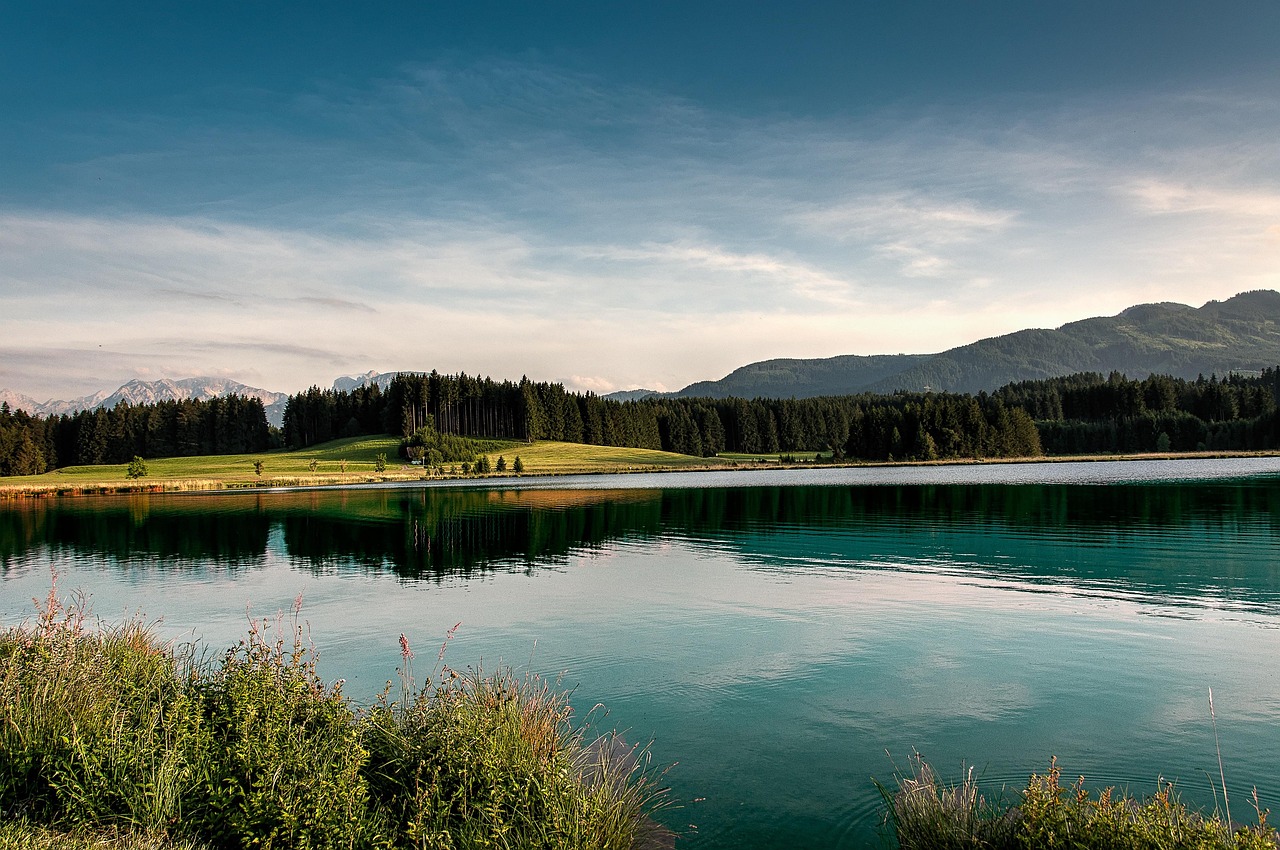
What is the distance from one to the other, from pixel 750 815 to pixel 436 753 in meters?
4.35

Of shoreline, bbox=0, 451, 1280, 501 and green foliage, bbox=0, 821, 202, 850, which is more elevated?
green foliage, bbox=0, 821, 202, 850

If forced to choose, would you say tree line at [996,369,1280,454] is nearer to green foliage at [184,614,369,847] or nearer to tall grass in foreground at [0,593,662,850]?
tall grass in foreground at [0,593,662,850]

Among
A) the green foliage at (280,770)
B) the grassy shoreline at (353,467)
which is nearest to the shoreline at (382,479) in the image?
the grassy shoreline at (353,467)

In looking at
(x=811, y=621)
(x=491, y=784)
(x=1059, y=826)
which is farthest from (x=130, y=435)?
(x=1059, y=826)

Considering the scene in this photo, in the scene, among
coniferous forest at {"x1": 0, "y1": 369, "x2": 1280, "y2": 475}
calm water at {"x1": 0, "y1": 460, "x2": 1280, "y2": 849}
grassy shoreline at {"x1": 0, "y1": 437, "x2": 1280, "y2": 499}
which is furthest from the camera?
coniferous forest at {"x1": 0, "y1": 369, "x2": 1280, "y2": 475}

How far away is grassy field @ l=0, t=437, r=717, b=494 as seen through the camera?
117 metres

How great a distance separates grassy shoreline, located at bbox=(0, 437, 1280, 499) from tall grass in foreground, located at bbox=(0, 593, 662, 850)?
A: 112894mm

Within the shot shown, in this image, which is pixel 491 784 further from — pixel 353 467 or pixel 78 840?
pixel 353 467

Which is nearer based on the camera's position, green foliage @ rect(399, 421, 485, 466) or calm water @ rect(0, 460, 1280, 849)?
calm water @ rect(0, 460, 1280, 849)

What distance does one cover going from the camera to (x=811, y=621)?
23391 mm

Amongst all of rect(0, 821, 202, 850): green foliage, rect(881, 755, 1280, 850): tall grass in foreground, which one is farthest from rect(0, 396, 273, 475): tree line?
rect(881, 755, 1280, 850): tall grass in foreground

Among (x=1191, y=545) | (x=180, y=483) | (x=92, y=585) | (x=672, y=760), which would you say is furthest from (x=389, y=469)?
(x=672, y=760)

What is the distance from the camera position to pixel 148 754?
10055 millimetres

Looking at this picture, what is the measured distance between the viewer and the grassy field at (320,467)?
117 meters
